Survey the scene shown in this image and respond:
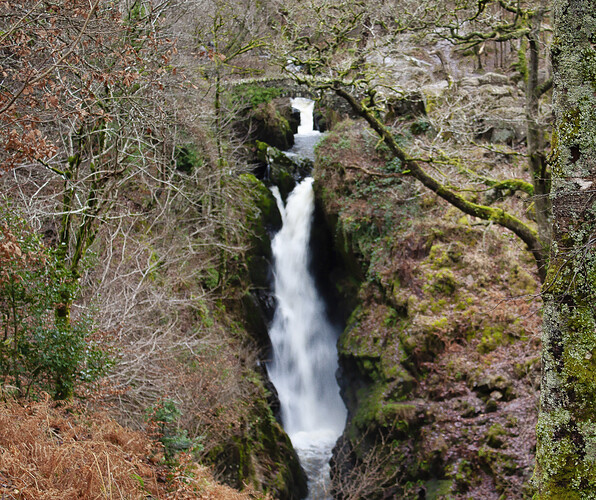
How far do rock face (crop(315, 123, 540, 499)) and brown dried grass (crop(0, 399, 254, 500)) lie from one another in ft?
12.5

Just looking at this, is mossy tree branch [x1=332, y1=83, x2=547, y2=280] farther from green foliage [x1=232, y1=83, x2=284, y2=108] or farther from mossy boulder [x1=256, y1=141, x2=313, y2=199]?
green foliage [x1=232, y1=83, x2=284, y2=108]

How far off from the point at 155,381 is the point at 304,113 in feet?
61.2

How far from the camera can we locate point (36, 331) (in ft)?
16.0

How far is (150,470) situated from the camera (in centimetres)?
443

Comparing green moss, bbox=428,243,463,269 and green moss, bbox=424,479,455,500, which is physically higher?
green moss, bbox=428,243,463,269

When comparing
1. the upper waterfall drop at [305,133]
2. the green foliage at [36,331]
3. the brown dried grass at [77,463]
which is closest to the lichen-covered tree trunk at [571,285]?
the brown dried grass at [77,463]

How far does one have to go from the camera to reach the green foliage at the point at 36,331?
15.4 feet

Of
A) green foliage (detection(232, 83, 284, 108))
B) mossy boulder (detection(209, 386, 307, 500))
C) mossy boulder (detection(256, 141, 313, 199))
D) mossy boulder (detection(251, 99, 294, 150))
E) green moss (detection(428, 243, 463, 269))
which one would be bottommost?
mossy boulder (detection(209, 386, 307, 500))

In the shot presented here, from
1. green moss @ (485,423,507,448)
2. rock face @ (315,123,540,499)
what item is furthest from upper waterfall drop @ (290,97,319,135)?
green moss @ (485,423,507,448)

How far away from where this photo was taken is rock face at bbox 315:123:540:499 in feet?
26.7

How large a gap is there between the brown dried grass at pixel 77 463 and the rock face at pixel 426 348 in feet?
12.5

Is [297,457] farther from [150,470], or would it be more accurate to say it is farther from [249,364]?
[150,470]

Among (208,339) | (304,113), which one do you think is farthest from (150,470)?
(304,113)

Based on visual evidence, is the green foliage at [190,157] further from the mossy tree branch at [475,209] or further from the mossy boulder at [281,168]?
the mossy tree branch at [475,209]
